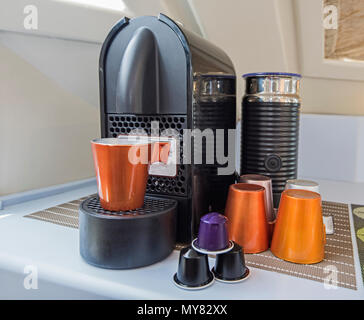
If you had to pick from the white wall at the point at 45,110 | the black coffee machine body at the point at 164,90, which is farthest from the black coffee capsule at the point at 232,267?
the white wall at the point at 45,110

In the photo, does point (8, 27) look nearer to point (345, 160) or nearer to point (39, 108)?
point (39, 108)

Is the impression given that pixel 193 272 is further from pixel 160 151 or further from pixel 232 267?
pixel 160 151

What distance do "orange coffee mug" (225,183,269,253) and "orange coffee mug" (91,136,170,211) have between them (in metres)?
0.15

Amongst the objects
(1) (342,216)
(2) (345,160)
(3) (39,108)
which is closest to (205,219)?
(1) (342,216)

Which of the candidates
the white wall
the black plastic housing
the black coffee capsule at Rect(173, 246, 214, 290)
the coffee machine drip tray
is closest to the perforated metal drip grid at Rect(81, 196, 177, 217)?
the coffee machine drip tray

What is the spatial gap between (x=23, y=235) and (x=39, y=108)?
0.41 metres

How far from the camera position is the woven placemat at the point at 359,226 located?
0.62 meters

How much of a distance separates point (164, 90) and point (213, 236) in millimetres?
270

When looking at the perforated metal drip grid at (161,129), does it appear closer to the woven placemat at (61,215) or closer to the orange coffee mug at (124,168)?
the orange coffee mug at (124,168)

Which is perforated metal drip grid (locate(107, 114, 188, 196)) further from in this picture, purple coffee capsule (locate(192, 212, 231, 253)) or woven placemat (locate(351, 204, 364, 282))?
woven placemat (locate(351, 204, 364, 282))

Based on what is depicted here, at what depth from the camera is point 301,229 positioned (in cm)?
57

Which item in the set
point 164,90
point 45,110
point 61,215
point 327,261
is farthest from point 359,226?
point 45,110

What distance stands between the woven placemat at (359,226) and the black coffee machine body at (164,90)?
0.93 feet
